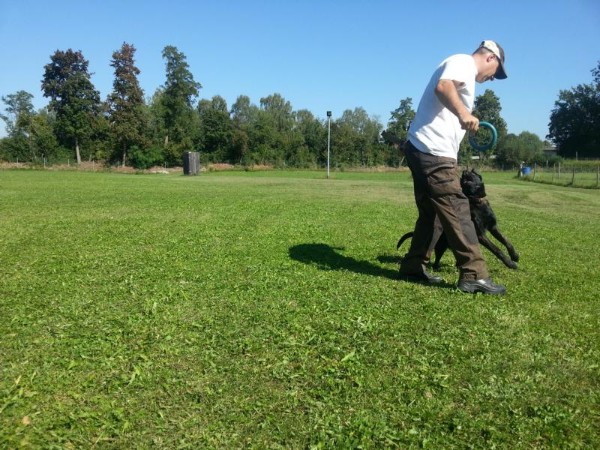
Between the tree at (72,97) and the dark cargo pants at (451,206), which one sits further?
the tree at (72,97)

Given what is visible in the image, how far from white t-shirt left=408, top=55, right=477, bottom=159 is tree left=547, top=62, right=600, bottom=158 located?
332 ft

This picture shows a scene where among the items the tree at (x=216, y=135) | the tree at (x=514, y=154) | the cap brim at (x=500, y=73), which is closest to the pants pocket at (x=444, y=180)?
the cap brim at (x=500, y=73)

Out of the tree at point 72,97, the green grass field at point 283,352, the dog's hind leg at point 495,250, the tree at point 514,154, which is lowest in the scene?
the green grass field at point 283,352

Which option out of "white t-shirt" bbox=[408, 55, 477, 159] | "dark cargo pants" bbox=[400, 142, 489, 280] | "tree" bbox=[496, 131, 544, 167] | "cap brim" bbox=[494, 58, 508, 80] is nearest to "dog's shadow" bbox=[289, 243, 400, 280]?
"dark cargo pants" bbox=[400, 142, 489, 280]

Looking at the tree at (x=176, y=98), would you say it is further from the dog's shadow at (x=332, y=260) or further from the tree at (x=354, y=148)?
the dog's shadow at (x=332, y=260)

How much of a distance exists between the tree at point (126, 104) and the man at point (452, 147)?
2482 inches

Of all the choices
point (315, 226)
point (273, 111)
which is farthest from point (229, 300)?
point (273, 111)

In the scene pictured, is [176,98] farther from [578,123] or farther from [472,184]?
[578,123]

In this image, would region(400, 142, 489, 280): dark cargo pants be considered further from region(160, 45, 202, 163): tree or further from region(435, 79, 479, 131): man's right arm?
region(160, 45, 202, 163): tree

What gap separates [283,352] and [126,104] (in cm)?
6670

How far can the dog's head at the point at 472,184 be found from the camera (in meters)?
5.27

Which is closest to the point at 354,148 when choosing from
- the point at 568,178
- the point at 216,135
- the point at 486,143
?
the point at 216,135

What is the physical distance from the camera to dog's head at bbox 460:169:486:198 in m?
5.27

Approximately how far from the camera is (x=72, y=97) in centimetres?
6369
